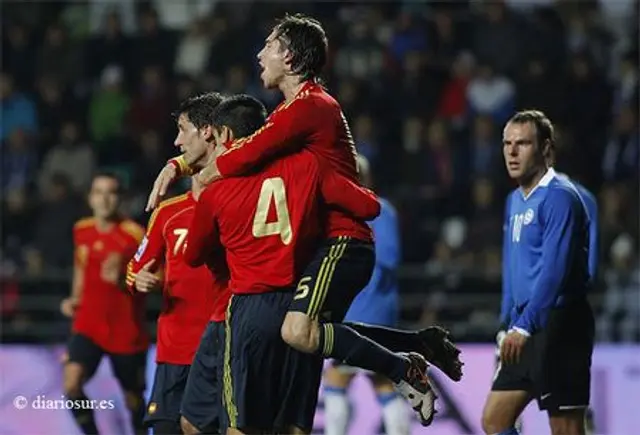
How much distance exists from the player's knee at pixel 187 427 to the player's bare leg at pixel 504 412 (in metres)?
1.64

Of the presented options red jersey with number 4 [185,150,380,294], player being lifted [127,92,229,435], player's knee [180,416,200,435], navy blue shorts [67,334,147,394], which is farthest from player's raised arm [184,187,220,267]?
navy blue shorts [67,334,147,394]

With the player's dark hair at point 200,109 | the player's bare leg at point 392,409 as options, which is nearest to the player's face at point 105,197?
the player's bare leg at point 392,409

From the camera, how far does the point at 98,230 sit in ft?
35.9

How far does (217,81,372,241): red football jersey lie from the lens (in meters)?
7.04

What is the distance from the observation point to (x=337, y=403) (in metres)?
10.9

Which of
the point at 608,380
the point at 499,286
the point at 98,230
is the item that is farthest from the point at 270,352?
the point at 499,286

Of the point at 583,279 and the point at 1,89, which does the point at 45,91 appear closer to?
the point at 1,89

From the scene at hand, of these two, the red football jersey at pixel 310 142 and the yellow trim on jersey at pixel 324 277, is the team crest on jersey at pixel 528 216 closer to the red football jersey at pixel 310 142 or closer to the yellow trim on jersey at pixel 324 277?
the red football jersey at pixel 310 142

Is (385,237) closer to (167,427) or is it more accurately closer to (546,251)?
(546,251)

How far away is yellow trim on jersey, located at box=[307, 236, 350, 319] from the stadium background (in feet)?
24.8

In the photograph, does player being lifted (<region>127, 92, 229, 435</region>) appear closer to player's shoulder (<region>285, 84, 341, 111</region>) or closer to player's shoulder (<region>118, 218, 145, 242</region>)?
player's shoulder (<region>285, 84, 341, 111</region>)

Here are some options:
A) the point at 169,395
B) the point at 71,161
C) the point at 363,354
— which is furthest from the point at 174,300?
the point at 71,161

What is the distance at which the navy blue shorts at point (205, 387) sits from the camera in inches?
301

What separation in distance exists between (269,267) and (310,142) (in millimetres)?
605
